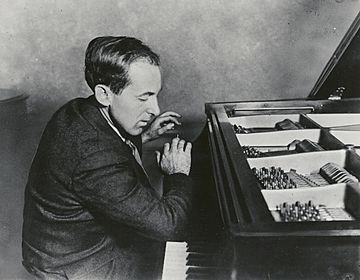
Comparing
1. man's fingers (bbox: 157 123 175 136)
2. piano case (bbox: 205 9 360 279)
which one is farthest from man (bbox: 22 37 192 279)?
man's fingers (bbox: 157 123 175 136)

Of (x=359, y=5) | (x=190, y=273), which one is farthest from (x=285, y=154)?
(x=359, y=5)

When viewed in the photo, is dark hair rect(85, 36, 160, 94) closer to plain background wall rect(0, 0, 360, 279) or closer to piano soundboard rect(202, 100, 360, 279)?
piano soundboard rect(202, 100, 360, 279)

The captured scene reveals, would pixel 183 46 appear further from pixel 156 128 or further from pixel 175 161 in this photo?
pixel 175 161

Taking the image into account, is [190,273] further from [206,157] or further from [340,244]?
[206,157]

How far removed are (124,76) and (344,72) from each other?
62.0 inches

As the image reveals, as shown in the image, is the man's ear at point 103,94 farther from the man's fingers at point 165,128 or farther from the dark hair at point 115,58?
the man's fingers at point 165,128

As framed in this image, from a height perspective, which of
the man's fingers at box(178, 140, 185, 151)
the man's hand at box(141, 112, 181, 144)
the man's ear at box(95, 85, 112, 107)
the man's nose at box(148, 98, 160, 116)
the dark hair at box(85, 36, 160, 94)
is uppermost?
the dark hair at box(85, 36, 160, 94)

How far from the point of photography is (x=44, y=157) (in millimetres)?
1705

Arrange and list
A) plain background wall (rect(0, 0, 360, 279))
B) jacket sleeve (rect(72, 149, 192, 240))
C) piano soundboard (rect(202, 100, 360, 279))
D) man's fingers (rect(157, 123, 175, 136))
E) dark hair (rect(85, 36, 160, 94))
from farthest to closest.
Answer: plain background wall (rect(0, 0, 360, 279)), man's fingers (rect(157, 123, 175, 136)), dark hair (rect(85, 36, 160, 94)), jacket sleeve (rect(72, 149, 192, 240)), piano soundboard (rect(202, 100, 360, 279))

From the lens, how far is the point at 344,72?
8.94 feet

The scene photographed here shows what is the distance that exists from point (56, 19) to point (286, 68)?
183cm

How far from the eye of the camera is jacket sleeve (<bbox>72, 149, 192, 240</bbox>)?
152 centimetres

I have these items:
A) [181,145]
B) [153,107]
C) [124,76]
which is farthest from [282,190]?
[124,76]

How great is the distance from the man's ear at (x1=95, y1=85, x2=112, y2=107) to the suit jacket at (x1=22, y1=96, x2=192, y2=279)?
4cm
